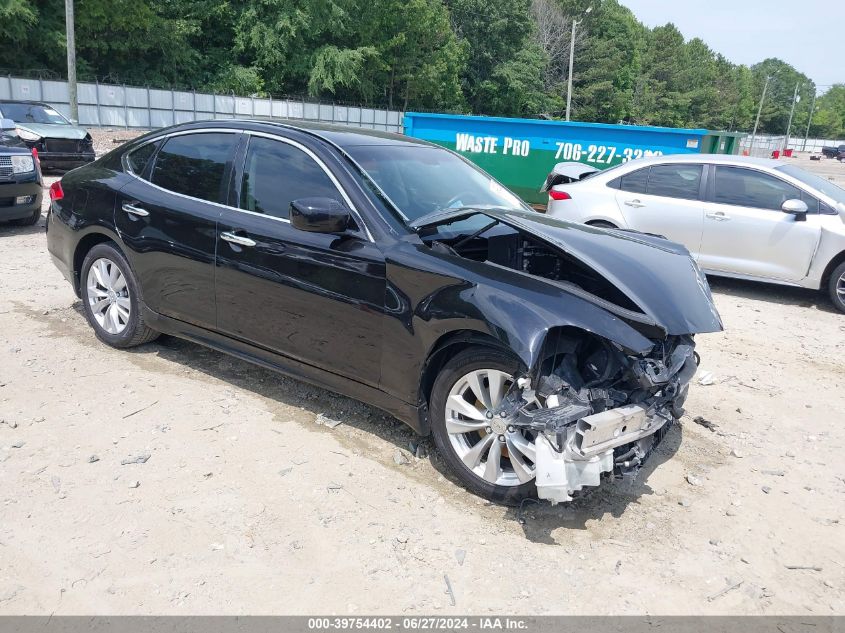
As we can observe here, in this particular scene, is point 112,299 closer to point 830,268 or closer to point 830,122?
point 830,268

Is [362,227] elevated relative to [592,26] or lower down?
lower down

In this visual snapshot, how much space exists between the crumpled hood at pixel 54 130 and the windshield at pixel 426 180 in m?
12.7

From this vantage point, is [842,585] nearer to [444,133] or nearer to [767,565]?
[767,565]

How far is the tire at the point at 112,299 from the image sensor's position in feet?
16.4

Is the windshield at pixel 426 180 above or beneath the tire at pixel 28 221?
above

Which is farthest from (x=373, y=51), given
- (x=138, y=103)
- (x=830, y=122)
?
(x=830, y=122)

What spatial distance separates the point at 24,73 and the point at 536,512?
116 ft

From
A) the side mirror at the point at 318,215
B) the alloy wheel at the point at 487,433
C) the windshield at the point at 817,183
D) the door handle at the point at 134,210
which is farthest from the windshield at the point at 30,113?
the alloy wheel at the point at 487,433

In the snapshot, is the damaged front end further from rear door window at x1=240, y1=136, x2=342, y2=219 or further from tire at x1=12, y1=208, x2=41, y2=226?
tire at x1=12, y1=208, x2=41, y2=226

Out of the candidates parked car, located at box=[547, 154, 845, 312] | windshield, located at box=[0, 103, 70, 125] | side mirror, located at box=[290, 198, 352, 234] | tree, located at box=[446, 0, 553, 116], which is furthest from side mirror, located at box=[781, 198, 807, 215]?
tree, located at box=[446, 0, 553, 116]

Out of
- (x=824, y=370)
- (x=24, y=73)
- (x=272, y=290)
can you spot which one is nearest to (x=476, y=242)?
(x=272, y=290)

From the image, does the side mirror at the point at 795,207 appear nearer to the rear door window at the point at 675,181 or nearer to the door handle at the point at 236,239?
the rear door window at the point at 675,181

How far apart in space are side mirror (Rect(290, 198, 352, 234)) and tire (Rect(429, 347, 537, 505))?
0.96 meters

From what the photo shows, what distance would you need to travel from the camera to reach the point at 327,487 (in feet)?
11.7
